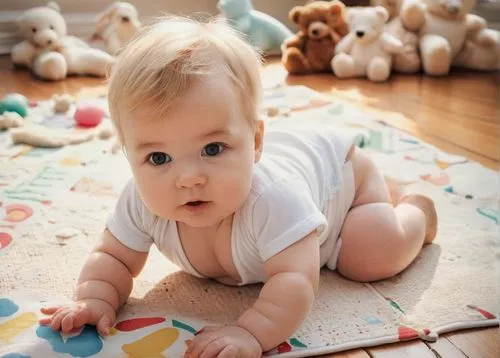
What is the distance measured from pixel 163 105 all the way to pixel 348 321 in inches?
13.2

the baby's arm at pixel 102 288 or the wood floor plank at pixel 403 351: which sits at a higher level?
the baby's arm at pixel 102 288

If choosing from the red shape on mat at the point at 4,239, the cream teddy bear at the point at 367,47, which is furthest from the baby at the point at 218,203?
the cream teddy bear at the point at 367,47

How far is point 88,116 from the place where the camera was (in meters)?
1.53

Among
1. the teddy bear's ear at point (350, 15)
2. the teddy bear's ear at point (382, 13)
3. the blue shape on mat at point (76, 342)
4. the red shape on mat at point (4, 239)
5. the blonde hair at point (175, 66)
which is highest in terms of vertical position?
the blonde hair at point (175, 66)

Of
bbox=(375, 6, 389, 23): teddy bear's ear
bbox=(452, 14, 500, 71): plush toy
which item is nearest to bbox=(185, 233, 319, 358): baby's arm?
bbox=(375, 6, 389, 23): teddy bear's ear

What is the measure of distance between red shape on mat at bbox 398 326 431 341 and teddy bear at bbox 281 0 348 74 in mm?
1589

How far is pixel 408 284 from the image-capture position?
2.65 feet

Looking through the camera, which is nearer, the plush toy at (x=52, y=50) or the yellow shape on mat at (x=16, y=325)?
the yellow shape on mat at (x=16, y=325)

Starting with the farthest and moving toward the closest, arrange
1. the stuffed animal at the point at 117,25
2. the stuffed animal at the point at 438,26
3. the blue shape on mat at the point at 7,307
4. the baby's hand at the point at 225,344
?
the stuffed animal at the point at 117,25 < the stuffed animal at the point at 438,26 < the blue shape on mat at the point at 7,307 < the baby's hand at the point at 225,344

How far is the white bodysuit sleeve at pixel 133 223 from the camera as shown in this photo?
755mm

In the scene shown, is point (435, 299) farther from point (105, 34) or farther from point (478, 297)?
point (105, 34)

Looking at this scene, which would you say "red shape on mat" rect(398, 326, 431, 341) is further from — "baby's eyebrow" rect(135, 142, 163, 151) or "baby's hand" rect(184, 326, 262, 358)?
"baby's eyebrow" rect(135, 142, 163, 151)

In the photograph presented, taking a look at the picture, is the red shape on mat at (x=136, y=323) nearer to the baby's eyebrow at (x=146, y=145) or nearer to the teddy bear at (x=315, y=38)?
the baby's eyebrow at (x=146, y=145)

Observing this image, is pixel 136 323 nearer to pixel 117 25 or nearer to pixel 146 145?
pixel 146 145
